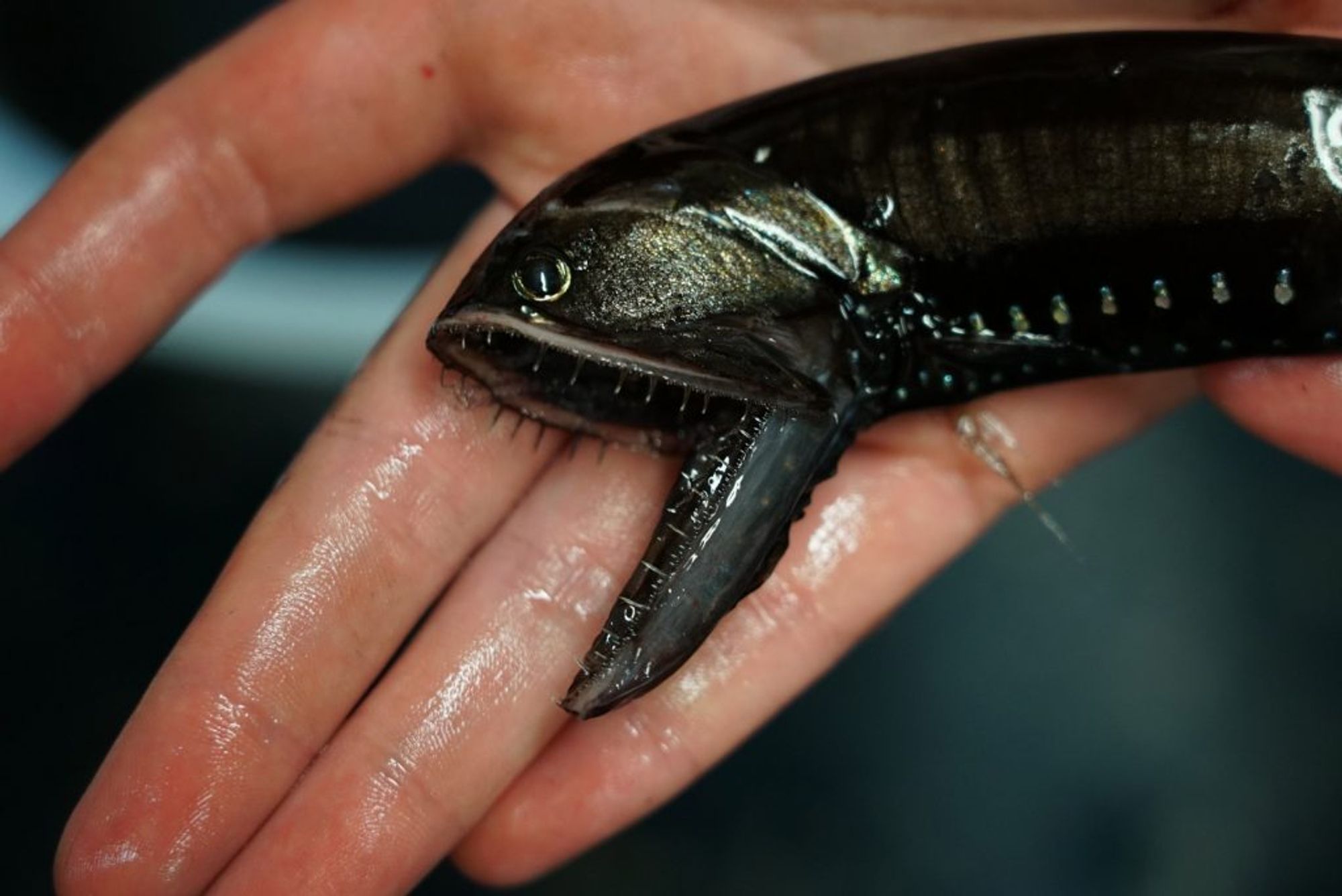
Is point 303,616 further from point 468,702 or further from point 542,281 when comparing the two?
point 542,281

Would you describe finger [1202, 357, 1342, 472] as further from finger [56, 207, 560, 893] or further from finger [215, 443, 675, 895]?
finger [56, 207, 560, 893]

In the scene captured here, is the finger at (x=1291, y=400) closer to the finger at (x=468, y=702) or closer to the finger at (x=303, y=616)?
the finger at (x=468, y=702)

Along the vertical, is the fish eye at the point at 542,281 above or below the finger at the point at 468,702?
above

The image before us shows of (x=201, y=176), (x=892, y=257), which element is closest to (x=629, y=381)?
(x=892, y=257)

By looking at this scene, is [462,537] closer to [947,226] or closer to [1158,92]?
[947,226]

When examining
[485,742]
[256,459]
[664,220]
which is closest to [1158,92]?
[664,220]

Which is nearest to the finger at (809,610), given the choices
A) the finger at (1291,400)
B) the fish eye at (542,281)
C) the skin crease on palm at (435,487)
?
the skin crease on palm at (435,487)
